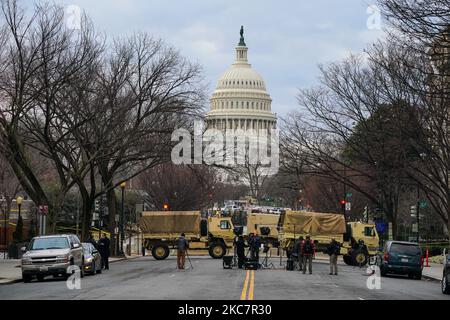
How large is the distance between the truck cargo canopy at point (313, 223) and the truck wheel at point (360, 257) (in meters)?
2.87

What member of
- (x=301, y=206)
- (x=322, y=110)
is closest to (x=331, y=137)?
(x=322, y=110)

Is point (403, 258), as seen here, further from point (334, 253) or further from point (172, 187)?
point (172, 187)

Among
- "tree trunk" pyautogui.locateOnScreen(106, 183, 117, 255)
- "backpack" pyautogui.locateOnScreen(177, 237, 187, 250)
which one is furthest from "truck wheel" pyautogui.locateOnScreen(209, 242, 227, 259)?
"backpack" pyautogui.locateOnScreen(177, 237, 187, 250)

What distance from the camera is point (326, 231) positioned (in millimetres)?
56375

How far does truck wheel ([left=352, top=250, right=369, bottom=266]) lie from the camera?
53344 millimetres

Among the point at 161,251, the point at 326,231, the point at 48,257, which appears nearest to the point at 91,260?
the point at 48,257

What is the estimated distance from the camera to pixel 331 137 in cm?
6538

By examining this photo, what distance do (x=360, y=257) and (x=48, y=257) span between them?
23.3 m

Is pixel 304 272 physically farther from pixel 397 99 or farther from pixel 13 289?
pixel 13 289

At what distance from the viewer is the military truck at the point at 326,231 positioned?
2215 inches

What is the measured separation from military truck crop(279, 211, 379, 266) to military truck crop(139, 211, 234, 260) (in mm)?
4004

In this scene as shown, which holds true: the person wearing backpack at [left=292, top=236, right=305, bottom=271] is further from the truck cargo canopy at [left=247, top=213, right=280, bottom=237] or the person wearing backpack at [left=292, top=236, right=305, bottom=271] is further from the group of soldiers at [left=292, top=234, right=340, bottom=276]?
the truck cargo canopy at [left=247, top=213, right=280, bottom=237]
